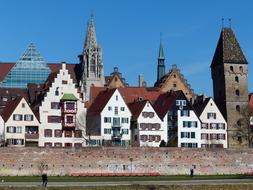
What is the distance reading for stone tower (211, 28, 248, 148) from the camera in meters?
110

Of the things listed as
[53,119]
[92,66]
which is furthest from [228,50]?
[53,119]

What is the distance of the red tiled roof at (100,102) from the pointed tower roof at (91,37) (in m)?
20.1

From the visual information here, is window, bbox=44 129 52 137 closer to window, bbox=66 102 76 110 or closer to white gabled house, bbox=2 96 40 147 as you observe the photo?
white gabled house, bbox=2 96 40 147

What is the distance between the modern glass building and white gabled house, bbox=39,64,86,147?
2368 cm

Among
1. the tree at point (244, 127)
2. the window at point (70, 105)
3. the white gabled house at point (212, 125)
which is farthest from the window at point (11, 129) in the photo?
the tree at point (244, 127)

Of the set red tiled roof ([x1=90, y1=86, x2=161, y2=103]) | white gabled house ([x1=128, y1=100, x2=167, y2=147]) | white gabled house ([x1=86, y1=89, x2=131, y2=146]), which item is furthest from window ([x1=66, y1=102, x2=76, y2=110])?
red tiled roof ([x1=90, y1=86, x2=161, y2=103])

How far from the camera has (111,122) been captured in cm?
9994

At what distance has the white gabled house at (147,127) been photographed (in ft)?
328

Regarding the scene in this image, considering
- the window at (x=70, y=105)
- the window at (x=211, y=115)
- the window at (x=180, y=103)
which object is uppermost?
the window at (x=180, y=103)

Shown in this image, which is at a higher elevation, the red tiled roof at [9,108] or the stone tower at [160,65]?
the stone tower at [160,65]

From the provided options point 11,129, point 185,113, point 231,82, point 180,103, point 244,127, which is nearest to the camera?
point 11,129

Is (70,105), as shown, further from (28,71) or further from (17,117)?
(28,71)

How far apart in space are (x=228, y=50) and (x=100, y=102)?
85.7 feet

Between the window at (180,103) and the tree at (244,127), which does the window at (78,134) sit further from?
the tree at (244,127)
